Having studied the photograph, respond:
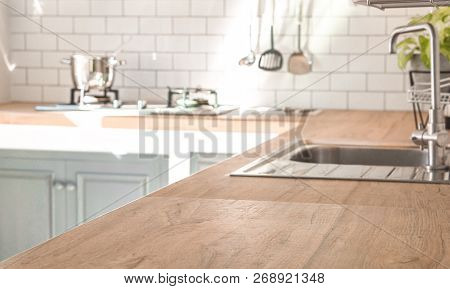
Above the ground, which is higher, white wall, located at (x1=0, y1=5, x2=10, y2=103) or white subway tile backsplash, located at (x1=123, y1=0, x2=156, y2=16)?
white subway tile backsplash, located at (x1=123, y1=0, x2=156, y2=16)

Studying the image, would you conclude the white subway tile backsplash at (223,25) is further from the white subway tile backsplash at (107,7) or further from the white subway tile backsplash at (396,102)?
the white subway tile backsplash at (396,102)

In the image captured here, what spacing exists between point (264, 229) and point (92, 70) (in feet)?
7.60

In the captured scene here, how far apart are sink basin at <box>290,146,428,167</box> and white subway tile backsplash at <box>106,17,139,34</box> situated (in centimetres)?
151

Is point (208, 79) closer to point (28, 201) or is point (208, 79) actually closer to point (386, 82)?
point (386, 82)

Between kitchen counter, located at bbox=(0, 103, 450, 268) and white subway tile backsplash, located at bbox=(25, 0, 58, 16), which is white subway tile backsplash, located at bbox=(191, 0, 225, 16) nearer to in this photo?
white subway tile backsplash, located at bbox=(25, 0, 58, 16)

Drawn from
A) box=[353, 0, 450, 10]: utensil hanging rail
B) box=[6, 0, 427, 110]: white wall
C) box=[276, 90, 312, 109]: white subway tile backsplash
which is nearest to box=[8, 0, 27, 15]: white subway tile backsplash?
box=[6, 0, 427, 110]: white wall

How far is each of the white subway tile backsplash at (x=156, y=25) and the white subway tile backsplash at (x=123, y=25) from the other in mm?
32

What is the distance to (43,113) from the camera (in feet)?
10.1

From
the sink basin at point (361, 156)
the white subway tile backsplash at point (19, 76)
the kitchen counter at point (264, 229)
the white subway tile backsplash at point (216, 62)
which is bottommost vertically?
the sink basin at point (361, 156)

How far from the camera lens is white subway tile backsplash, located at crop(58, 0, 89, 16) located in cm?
360

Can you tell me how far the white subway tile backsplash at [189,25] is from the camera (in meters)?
3.51

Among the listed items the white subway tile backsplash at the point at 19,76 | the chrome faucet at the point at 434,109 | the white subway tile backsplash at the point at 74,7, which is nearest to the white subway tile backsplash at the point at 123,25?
the white subway tile backsplash at the point at 74,7

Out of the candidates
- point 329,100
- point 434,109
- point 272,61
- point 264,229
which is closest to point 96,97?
point 272,61
